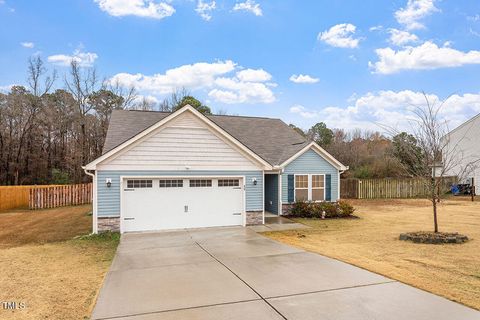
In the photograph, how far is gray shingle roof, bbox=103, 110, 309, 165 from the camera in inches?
564

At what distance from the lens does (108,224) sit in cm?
1198

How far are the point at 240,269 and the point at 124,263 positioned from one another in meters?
2.89

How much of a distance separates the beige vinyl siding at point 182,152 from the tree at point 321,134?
28.0m

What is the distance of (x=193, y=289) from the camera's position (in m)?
6.01

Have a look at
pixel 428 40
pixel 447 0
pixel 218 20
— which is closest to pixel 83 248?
pixel 218 20

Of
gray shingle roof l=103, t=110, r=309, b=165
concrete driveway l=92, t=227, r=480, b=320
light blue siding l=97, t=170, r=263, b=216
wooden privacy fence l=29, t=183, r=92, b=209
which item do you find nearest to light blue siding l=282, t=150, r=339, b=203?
gray shingle roof l=103, t=110, r=309, b=165

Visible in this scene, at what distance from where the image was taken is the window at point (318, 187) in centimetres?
1714

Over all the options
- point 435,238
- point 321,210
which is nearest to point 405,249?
point 435,238

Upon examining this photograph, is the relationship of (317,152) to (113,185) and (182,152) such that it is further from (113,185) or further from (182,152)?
(113,185)

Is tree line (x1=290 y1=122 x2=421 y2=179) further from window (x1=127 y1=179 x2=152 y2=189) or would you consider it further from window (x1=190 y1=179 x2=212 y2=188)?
window (x1=127 y1=179 x2=152 y2=189)

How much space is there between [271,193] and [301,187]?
160 centimetres

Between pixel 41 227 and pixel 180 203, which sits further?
pixel 41 227

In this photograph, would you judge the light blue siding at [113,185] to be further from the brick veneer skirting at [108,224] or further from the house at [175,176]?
the brick veneer skirting at [108,224]

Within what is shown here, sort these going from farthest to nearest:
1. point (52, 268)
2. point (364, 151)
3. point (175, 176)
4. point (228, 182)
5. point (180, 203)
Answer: point (364, 151)
point (228, 182)
point (180, 203)
point (175, 176)
point (52, 268)
